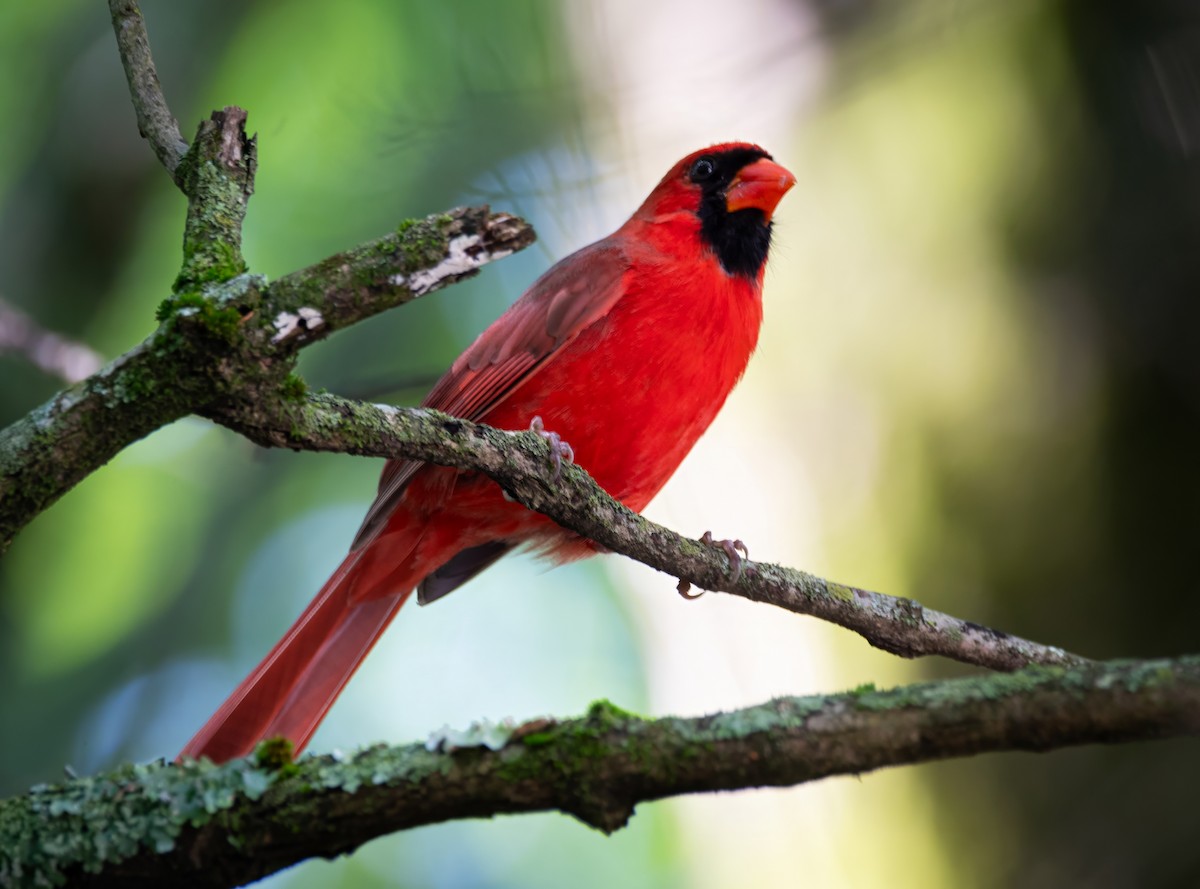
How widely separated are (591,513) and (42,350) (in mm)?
2295

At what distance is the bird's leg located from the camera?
2.18m

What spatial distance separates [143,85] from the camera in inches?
84.7

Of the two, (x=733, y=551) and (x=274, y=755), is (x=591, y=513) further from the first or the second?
(x=274, y=755)

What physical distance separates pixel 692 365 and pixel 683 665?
5.31 ft

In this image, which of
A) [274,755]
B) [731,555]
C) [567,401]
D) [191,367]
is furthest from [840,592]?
[191,367]

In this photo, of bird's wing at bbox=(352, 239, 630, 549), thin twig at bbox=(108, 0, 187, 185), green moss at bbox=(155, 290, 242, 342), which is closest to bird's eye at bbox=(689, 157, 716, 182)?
bird's wing at bbox=(352, 239, 630, 549)

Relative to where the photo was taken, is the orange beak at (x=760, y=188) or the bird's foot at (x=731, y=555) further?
the orange beak at (x=760, y=188)

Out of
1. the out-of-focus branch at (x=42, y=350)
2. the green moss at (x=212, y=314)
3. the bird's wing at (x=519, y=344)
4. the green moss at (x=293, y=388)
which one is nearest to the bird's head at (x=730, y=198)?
the bird's wing at (x=519, y=344)

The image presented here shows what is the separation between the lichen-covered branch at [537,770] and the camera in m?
1.40

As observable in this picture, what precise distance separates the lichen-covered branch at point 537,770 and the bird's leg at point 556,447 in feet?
2.27

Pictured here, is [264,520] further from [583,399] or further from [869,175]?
[869,175]

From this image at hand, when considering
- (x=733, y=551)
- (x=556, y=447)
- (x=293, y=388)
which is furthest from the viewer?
(x=733, y=551)

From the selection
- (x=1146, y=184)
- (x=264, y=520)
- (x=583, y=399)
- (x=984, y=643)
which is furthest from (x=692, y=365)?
(x=264, y=520)

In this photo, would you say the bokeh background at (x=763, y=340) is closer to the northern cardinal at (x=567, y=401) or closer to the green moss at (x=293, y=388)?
the northern cardinal at (x=567, y=401)
